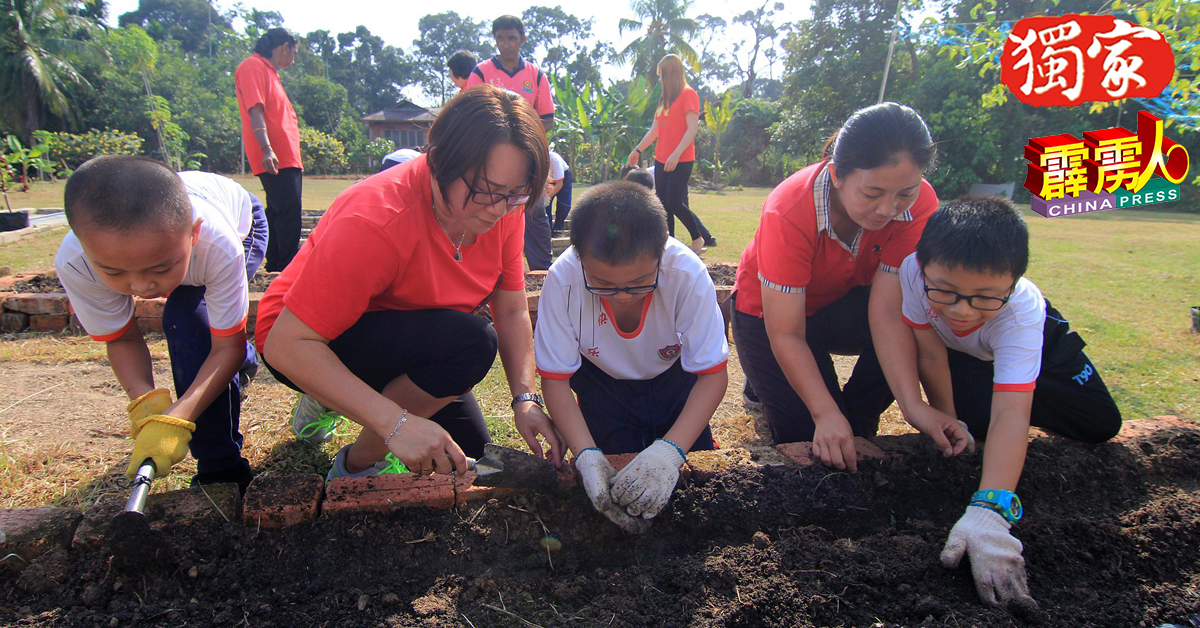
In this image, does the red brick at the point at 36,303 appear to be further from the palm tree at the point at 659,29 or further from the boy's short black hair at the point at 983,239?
the palm tree at the point at 659,29

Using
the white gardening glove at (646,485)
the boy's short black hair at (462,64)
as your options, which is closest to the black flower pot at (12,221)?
the boy's short black hair at (462,64)

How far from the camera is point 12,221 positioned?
20.7 feet

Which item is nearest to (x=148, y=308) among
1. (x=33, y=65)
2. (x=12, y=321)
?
(x=12, y=321)

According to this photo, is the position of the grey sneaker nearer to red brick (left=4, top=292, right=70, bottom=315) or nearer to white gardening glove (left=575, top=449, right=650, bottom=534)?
white gardening glove (left=575, top=449, right=650, bottom=534)

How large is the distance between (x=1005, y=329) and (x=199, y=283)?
220cm

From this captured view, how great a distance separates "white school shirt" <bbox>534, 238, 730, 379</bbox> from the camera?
1788 mm

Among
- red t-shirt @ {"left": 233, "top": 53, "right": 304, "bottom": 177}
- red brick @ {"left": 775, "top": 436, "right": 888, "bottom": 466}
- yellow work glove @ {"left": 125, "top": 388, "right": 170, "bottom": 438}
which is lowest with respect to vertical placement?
red brick @ {"left": 775, "top": 436, "right": 888, "bottom": 466}

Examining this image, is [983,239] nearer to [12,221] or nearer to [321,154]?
[12,221]

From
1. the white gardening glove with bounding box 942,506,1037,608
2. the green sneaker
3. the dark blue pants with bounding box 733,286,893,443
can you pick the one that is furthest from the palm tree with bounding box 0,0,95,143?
the white gardening glove with bounding box 942,506,1037,608

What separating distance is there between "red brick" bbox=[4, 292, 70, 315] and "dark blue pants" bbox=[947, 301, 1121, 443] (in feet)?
13.7

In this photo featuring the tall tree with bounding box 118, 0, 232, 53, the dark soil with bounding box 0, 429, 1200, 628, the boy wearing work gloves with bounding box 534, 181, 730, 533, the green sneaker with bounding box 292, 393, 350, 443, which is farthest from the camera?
the tall tree with bounding box 118, 0, 232, 53

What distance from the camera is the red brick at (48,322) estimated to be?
344 centimetres

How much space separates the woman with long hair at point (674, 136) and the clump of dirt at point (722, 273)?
2.45 feet

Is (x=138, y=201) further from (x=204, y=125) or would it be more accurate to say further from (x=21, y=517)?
(x=204, y=125)
